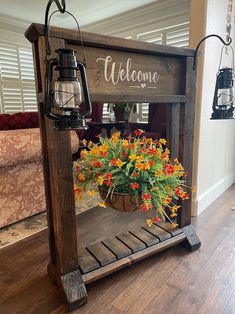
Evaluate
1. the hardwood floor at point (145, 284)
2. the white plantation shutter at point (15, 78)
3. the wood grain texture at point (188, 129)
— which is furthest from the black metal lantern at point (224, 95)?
the white plantation shutter at point (15, 78)

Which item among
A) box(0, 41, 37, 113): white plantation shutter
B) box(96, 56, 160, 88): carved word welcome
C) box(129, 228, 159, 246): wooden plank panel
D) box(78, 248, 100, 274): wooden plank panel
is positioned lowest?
box(78, 248, 100, 274): wooden plank panel

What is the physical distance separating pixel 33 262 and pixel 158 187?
0.89 metres

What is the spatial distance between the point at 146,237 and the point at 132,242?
3.8 inches

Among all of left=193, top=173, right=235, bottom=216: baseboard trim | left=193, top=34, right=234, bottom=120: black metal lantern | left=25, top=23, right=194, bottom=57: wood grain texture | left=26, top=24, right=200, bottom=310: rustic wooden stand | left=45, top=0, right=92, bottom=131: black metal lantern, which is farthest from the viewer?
left=193, top=173, right=235, bottom=216: baseboard trim

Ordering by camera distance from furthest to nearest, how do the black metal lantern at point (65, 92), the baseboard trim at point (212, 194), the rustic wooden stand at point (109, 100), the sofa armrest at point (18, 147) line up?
the baseboard trim at point (212, 194) < the sofa armrest at point (18, 147) < the rustic wooden stand at point (109, 100) < the black metal lantern at point (65, 92)

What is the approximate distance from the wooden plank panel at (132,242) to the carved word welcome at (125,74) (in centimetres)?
86

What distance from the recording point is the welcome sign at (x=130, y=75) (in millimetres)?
1039

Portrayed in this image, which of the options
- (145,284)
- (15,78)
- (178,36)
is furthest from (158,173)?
Result: (15,78)

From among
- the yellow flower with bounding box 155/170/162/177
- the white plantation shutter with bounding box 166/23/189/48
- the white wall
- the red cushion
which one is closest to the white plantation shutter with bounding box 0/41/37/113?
the white plantation shutter with bounding box 166/23/189/48

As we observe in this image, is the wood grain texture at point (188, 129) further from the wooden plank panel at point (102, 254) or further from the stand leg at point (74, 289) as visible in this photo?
the stand leg at point (74, 289)

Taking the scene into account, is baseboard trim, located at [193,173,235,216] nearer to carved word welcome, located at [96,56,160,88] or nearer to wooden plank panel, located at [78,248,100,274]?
wooden plank panel, located at [78,248,100,274]

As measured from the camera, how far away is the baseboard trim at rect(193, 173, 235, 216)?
1958 millimetres

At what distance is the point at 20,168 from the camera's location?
178 centimetres

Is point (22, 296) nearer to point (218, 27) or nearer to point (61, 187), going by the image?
point (61, 187)
